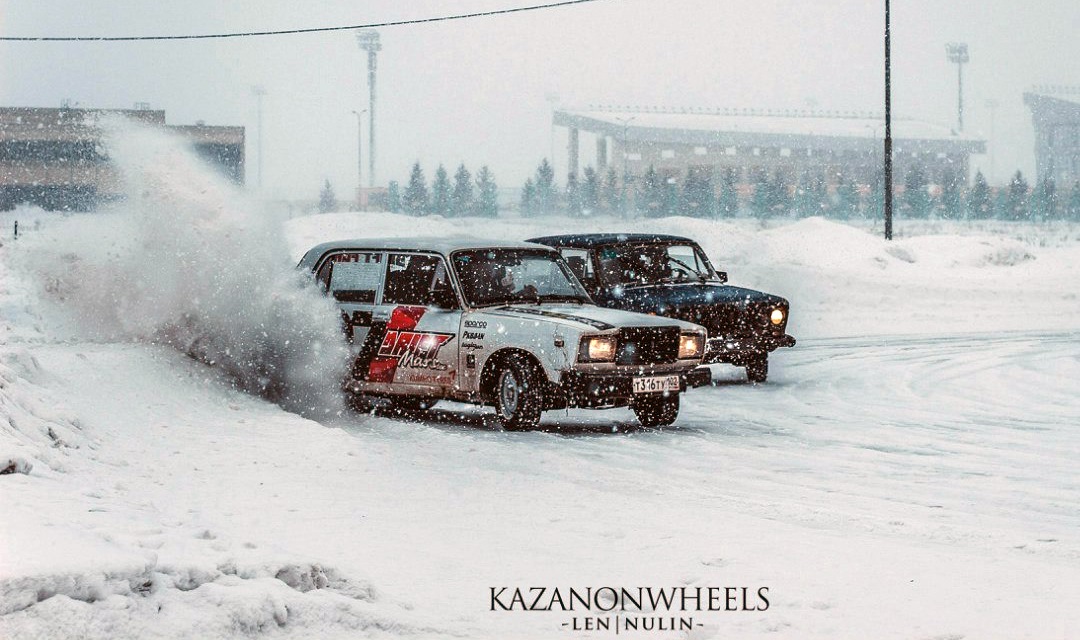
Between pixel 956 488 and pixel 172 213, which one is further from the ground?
pixel 172 213

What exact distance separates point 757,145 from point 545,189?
80.7 feet

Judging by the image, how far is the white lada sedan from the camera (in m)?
11.2

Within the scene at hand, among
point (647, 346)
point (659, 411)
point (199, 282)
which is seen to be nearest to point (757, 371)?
point (659, 411)

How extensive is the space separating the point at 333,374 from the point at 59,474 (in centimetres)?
458

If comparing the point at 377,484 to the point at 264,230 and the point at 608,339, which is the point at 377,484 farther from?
the point at 264,230

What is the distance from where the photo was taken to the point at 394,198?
11381 cm

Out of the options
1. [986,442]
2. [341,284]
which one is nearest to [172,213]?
[341,284]


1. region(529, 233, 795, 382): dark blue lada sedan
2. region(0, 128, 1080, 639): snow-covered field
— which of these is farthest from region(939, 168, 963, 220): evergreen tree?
region(529, 233, 795, 382): dark blue lada sedan

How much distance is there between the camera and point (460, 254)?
12227 mm

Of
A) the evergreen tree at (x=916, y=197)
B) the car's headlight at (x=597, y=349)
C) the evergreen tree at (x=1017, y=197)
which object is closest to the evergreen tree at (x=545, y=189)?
the evergreen tree at (x=916, y=197)

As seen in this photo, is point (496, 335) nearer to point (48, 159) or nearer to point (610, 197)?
point (48, 159)

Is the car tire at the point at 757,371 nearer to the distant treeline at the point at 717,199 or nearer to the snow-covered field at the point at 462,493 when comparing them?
the snow-covered field at the point at 462,493

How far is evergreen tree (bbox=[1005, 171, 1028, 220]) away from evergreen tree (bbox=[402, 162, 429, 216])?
42125mm

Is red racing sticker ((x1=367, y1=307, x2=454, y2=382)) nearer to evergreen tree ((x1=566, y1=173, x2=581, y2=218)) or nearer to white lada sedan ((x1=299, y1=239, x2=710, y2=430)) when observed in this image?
white lada sedan ((x1=299, y1=239, x2=710, y2=430))
